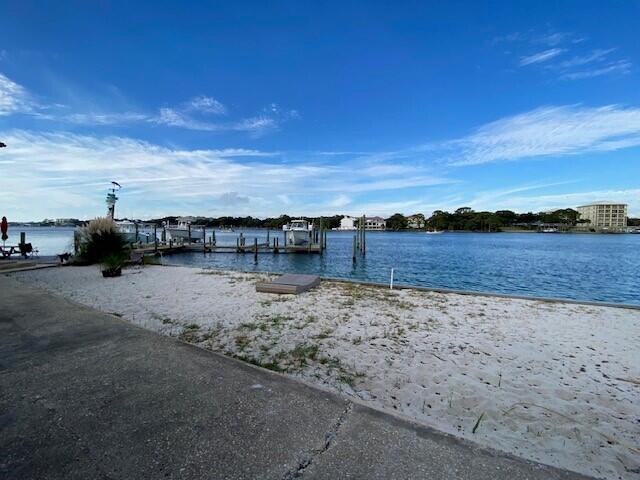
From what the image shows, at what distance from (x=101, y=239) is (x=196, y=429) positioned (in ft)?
42.3

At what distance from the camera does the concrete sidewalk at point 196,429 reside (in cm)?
198

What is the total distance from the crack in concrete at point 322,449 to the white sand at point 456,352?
52 centimetres

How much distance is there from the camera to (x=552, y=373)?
12.8 ft

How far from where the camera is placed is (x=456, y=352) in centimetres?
445

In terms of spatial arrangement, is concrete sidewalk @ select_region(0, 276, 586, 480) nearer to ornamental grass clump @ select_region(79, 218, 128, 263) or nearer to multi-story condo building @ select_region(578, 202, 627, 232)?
ornamental grass clump @ select_region(79, 218, 128, 263)

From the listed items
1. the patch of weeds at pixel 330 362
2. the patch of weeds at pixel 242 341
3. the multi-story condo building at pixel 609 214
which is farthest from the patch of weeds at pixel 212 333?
the multi-story condo building at pixel 609 214

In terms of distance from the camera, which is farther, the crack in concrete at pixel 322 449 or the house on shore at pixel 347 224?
the house on shore at pixel 347 224

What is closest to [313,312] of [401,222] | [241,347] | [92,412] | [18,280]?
[241,347]

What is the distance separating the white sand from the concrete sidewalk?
469mm

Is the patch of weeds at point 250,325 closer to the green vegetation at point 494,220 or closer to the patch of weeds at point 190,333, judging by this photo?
the patch of weeds at point 190,333

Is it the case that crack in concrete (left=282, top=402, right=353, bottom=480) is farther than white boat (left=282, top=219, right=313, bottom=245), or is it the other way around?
white boat (left=282, top=219, right=313, bottom=245)

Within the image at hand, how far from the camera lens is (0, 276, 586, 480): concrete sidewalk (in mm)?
1984

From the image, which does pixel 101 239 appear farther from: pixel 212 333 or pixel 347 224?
pixel 347 224

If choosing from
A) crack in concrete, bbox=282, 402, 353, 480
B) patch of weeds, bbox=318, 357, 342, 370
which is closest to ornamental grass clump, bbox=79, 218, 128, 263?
patch of weeds, bbox=318, 357, 342, 370
